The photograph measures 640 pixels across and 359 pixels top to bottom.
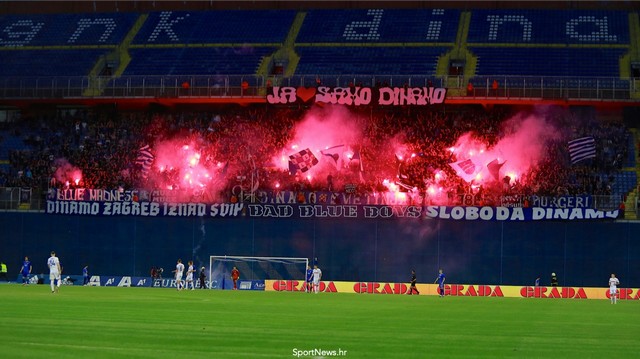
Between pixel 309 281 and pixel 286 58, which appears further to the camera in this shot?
pixel 286 58

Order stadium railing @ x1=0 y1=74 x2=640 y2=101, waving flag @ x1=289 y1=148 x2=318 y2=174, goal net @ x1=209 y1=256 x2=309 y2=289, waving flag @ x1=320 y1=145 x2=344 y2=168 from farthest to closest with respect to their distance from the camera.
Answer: waving flag @ x1=289 y1=148 x2=318 y2=174, waving flag @ x1=320 y1=145 x2=344 y2=168, stadium railing @ x1=0 y1=74 x2=640 y2=101, goal net @ x1=209 y1=256 x2=309 y2=289

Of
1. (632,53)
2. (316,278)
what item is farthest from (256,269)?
(632,53)

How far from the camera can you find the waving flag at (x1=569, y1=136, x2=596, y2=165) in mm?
71750

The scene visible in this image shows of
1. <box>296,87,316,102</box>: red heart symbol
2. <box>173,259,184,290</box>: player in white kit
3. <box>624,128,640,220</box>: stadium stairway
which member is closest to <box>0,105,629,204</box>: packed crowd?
<box>624,128,640,220</box>: stadium stairway

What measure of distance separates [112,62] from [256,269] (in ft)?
83.1

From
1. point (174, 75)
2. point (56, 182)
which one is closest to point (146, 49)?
point (174, 75)

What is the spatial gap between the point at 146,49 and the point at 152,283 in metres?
23.4

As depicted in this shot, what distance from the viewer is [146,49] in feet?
287

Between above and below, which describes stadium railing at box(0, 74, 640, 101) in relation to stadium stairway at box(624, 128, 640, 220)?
above

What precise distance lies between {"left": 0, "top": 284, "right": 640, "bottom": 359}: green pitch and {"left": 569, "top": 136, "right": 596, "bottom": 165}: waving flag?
87.2ft

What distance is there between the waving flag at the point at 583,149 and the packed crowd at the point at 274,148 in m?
0.91

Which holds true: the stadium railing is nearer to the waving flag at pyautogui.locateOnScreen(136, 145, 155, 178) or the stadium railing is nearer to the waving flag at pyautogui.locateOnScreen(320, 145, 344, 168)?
the waving flag at pyautogui.locateOnScreen(136, 145, 155, 178)

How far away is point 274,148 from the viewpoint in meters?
77.2

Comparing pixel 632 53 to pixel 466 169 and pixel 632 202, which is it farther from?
pixel 466 169
